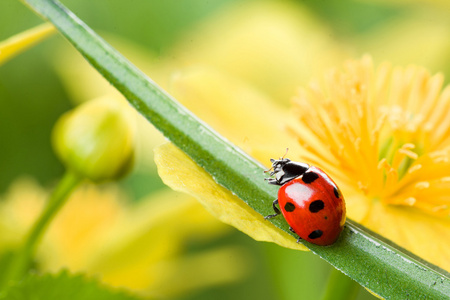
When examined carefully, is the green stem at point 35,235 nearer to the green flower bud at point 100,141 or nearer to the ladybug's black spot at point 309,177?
the green flower bud at point 100,141

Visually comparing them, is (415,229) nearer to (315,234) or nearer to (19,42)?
(315,234)

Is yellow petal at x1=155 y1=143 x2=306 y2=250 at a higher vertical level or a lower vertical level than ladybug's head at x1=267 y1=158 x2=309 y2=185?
higher

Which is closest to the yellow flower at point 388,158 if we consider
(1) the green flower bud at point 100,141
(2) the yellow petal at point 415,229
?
(2) the yellow petal at point 415,229

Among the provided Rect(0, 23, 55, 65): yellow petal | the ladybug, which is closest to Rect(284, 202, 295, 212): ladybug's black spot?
the ladybug

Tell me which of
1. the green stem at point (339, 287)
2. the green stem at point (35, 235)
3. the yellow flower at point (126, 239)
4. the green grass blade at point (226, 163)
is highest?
the green grass blade at point (226, 163)

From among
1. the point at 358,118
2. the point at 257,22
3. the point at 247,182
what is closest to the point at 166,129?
the point at 247,182

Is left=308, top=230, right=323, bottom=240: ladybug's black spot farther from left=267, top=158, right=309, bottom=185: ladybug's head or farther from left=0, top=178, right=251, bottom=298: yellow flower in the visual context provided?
left=0, top=178, right=251, bottom=298: yellow flower

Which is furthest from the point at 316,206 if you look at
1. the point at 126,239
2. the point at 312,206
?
the point at 126,239
